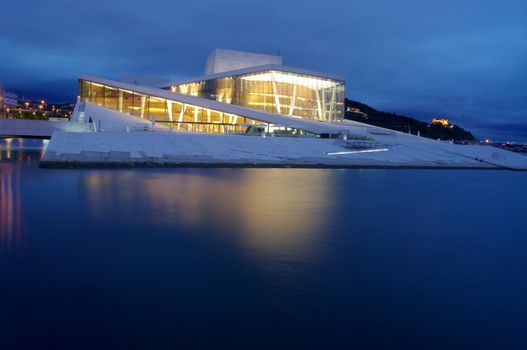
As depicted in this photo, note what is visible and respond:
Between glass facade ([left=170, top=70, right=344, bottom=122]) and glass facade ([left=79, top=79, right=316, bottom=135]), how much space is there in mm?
4926

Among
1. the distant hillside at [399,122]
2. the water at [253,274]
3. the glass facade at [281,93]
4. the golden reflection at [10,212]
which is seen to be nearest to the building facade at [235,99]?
the glass facade at [281,93]

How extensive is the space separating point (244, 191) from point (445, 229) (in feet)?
16.1

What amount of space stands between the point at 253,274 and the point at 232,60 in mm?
38367

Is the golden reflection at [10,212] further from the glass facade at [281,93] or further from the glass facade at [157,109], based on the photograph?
the glass facade at [281,93]

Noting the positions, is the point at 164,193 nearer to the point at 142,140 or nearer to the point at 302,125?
the point at 142,140

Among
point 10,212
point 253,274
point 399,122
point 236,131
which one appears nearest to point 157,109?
point 236,131

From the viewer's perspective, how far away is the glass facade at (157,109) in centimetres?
2894

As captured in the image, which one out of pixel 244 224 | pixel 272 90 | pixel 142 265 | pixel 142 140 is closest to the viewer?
pixel 142 265

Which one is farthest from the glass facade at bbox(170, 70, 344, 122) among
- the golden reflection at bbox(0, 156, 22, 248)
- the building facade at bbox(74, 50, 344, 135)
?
the golden reflection at bbox(0, 156, 22, 248)

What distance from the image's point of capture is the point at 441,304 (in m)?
3.66

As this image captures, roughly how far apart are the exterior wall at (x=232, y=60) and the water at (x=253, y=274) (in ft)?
109

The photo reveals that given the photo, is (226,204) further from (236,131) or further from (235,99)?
(235,99)

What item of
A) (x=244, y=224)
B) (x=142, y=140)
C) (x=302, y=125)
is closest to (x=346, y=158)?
(x=302, y=125)

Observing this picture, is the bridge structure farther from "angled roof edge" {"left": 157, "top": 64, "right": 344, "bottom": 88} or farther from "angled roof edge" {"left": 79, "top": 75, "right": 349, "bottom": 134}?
"angled roof edge" {"left": 157, "top": 64, "right": 344, "bottom": 88}
